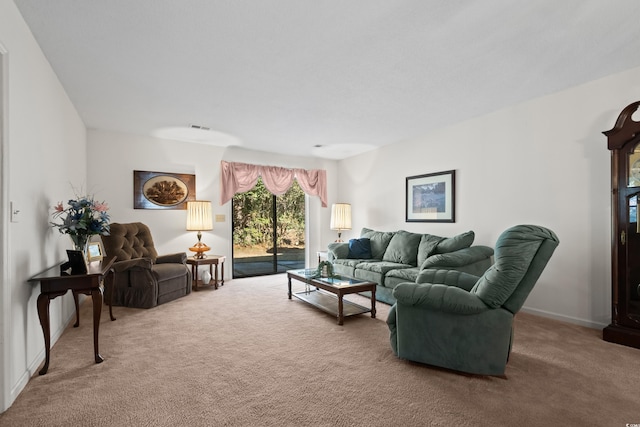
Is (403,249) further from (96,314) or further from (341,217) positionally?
(96,314)

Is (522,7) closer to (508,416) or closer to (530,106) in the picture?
(530,106)

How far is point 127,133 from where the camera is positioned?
192 inches

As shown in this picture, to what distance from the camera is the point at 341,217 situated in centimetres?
609

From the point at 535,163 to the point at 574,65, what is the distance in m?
1.10

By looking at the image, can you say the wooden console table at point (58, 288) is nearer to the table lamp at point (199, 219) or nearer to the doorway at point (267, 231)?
the table lamp at point (199, 219)

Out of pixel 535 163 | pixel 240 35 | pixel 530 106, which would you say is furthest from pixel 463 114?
pixel 240 35

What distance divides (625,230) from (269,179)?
4.98m

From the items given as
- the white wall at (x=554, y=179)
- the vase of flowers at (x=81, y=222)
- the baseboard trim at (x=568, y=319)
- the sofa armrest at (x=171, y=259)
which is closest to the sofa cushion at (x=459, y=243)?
the white wall at (x=554, y=179)

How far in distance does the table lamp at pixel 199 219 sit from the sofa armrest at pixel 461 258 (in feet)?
11.1

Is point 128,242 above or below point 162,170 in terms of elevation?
below

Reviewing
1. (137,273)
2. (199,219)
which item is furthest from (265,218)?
(137,273)

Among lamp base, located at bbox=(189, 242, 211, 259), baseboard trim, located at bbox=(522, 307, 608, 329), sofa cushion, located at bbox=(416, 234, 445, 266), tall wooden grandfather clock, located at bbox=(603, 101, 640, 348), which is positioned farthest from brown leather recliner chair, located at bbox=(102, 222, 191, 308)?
tall wooden grandfather clock, located at bbox=(603, 101, 640, 348)

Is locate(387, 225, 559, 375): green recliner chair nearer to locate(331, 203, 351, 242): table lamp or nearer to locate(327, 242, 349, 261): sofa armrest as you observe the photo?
locate(327, 242, 349, 261): sofa armrest

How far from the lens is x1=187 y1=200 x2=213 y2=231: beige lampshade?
196 inches
